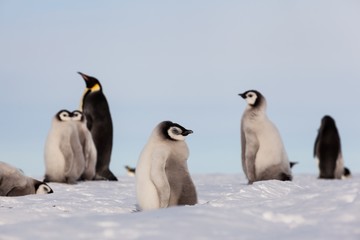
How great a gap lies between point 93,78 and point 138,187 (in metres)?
7.29

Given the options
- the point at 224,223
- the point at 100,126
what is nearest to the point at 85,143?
the point at 100,126

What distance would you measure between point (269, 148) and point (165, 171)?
405 cm

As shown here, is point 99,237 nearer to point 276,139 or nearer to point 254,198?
point 254,198

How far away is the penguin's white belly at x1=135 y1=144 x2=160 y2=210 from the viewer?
5.72 meters

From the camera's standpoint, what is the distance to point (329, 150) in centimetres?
1499

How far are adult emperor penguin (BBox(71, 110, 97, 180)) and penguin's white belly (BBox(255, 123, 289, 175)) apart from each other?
9.78ft

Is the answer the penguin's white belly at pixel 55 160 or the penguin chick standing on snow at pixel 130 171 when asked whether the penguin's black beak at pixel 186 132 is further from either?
the penguin chick standing on snow at pixel 130 171

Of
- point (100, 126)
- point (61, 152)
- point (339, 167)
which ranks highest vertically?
point (100, 126)

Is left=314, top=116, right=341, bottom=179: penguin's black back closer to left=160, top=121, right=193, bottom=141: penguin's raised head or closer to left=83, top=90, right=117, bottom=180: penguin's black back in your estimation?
left=83, top=90, right=117, bottom=180: penguin's black back

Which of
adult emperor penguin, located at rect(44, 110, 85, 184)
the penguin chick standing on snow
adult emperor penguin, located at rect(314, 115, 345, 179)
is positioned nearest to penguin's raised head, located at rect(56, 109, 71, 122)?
adult emperor penguin, located at rect(44, 110, 85, 184)

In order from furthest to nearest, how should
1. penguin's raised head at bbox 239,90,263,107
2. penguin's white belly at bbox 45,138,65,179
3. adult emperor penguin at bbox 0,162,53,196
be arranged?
penguin's white belly at bbox 45,138,65,179 → penguin's raised head at bbox 239,90,263,107 → adult emperor penguin at bbox 0,162,53,196

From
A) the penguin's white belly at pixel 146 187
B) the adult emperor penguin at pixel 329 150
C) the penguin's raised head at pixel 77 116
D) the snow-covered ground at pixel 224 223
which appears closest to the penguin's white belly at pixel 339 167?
the adult emperor penguin at pixel 329 150

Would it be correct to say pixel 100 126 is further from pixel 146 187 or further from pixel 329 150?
pixel 146 187

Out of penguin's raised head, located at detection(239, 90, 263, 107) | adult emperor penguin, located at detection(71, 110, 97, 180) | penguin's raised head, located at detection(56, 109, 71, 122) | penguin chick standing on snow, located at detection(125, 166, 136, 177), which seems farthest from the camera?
penguin chick standing on snow, located at detection(125, 166, 136, 177)
